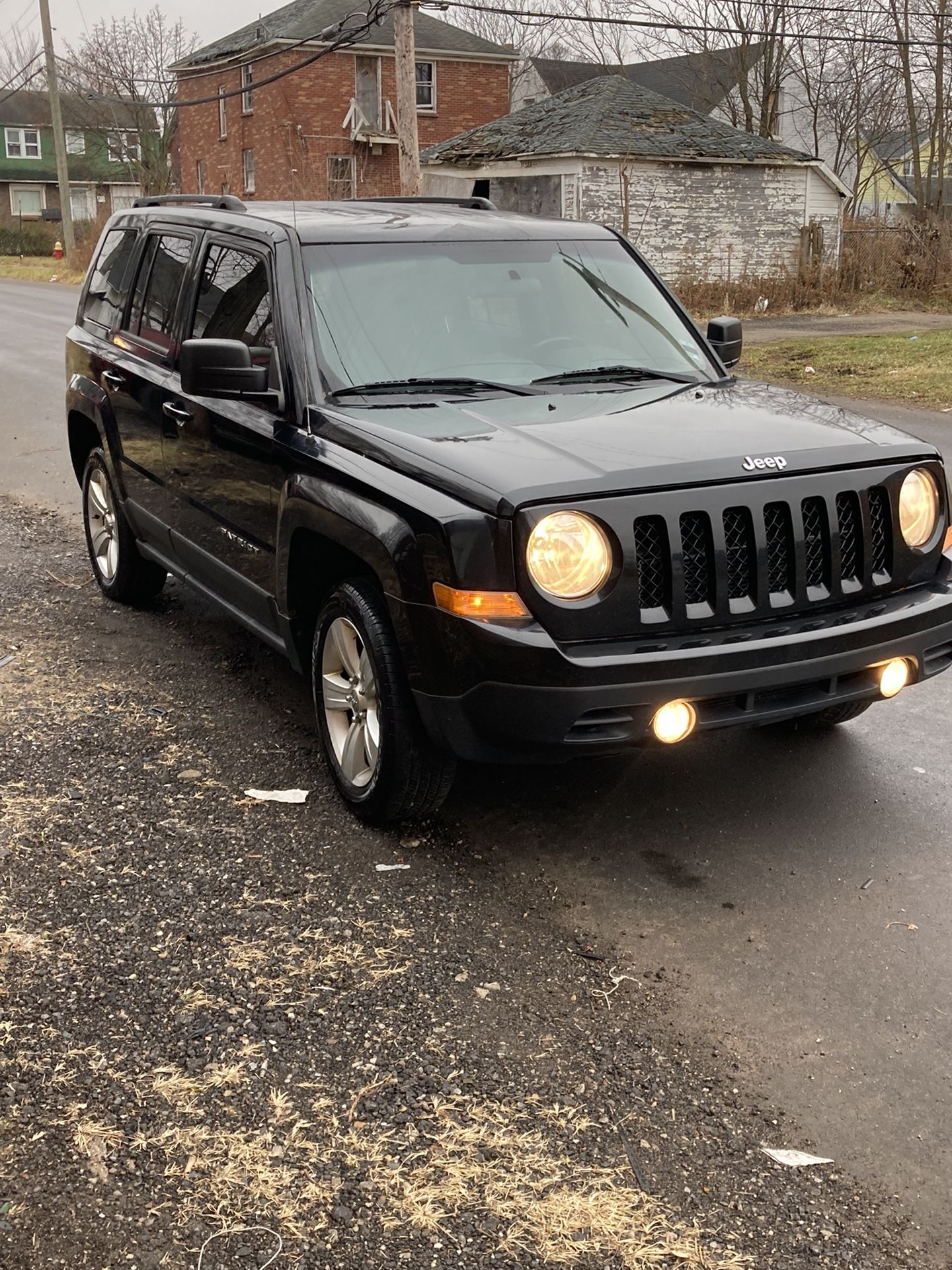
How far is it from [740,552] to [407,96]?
19032mm

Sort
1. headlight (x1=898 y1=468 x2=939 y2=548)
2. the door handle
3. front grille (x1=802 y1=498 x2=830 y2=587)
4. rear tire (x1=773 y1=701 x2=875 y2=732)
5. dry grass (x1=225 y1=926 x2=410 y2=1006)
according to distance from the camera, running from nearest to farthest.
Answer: dry grass (x1=225 y1=926 x2=410 y2=1006) < front grille (x1=802 y1=498 x2=830 y2=587) < headlight (x1=898 y1=468 x2=939 y2=548) < rear tire (x1=773 y1=701 x2=875 y2=732) < the door handle

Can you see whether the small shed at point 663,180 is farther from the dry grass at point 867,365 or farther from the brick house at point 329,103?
the brick house at point 329,103

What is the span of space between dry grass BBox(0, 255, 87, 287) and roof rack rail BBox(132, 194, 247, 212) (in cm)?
3178

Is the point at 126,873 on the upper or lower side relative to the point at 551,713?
lower

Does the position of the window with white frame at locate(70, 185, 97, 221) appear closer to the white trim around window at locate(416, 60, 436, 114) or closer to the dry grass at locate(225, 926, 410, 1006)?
the white trim around window at locate(416, 60, 436, 114)

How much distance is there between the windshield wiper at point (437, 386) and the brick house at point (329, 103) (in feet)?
137

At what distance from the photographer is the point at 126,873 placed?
4.14 meters

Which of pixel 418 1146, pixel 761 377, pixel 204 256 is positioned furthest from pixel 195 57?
pixel 418 1146

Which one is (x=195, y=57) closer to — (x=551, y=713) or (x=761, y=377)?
(x=761, y=377)

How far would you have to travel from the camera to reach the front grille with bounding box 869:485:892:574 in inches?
162

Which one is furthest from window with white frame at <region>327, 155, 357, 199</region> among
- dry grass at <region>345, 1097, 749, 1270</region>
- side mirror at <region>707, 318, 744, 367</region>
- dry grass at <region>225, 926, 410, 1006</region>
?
dry grass at <region>345, 1097, 749, 1270</region>

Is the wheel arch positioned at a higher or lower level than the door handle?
lower

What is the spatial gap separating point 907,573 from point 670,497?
0.98 meters

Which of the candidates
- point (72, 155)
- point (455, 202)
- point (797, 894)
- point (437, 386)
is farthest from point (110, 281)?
point (72, 155)
